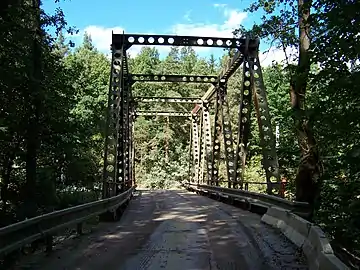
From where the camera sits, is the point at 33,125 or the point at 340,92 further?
the point at 33,125

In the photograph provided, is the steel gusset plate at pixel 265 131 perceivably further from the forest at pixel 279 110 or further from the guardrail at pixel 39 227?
the guardrail at pixel 39 227

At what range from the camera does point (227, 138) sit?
23891 mm

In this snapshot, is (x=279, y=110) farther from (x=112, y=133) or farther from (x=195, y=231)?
(x=195, y=231)

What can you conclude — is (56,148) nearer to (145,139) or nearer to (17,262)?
(17,262)

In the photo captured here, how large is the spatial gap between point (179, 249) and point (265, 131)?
9457 mm

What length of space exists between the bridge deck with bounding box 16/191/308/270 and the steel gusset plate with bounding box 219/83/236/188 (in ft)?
33.9

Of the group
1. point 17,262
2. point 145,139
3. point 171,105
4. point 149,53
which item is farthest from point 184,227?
point 149,53

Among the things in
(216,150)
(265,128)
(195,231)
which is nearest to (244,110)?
(265,128)

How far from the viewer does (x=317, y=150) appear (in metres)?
11.0

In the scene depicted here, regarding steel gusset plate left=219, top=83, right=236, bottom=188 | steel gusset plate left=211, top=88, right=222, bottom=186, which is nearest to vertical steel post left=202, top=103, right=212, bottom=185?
steel gusset plate left=211, top=88, right=222, bottom=186

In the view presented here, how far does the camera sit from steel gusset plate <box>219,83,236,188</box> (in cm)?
2220

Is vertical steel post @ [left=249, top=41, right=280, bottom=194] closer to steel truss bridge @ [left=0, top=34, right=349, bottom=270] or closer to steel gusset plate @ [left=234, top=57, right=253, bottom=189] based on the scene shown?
steel truss bridge @ [left=0, top=34, right=349, bottom=270]

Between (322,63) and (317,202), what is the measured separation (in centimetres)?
305

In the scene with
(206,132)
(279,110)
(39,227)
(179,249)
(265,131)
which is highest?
(206,132)
